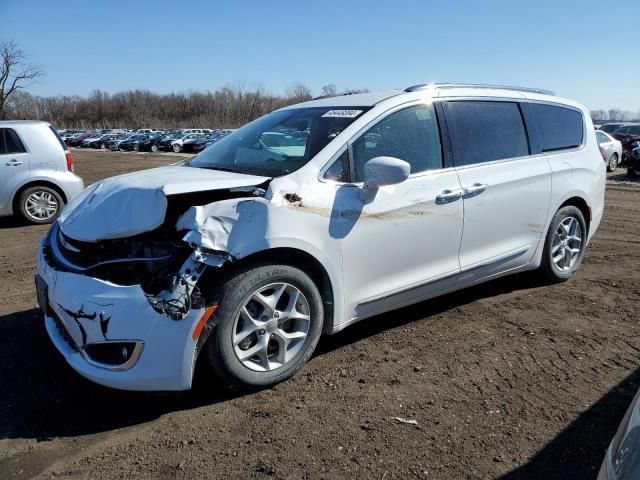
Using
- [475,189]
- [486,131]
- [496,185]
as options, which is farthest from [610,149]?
[475,189]

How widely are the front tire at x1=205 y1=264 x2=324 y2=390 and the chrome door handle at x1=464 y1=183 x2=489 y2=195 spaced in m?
1.47

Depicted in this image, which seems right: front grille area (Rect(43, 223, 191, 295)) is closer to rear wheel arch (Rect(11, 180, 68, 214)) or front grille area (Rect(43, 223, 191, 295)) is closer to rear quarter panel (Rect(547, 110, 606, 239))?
rear quarter panel (Rect(547, 110, 606, 239))

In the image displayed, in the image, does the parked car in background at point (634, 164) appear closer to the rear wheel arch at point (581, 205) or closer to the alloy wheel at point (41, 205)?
the rear wheel arch at point (581, 205)

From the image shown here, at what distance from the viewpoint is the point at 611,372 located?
3344 millimetres

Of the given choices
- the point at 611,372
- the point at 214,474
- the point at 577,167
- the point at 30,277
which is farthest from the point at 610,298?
the point at 30,277

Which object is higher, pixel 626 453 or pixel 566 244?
pixel 626 453

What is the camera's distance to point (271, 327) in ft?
10.1

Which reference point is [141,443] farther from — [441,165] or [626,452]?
[441,165]

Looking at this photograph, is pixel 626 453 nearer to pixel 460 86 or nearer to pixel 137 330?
pixel 137 330

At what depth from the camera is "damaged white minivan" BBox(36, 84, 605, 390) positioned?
2.79m

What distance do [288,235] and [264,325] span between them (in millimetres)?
549

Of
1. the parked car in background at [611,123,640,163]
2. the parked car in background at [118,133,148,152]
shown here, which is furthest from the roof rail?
the parked car in background at [118,133,148,152]

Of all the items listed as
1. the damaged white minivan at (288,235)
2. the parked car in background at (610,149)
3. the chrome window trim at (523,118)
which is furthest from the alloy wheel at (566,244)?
the parked car in background at (610,149)

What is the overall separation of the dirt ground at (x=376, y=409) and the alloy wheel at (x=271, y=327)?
216 mm
